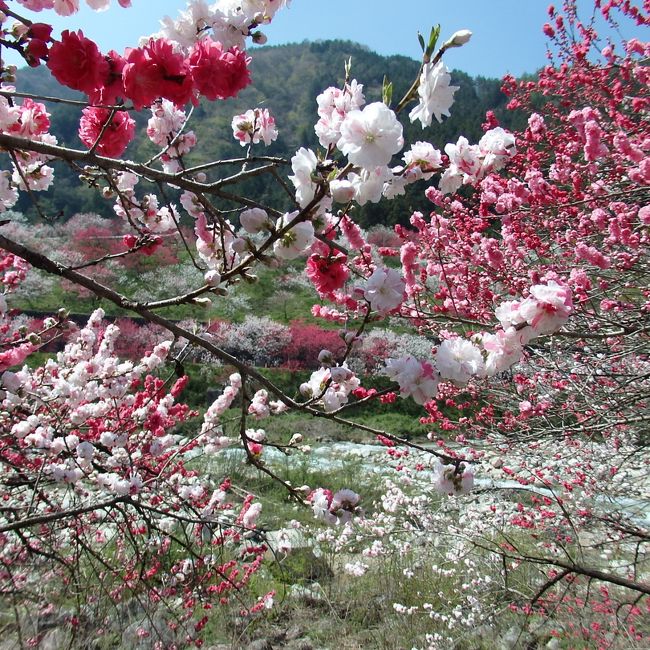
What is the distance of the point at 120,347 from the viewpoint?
12.4 m

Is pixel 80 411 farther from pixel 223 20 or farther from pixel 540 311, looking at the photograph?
pixel 540 311

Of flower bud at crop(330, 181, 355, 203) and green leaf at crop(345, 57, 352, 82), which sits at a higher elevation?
green leaf at crop(345, 57, 352, 82)

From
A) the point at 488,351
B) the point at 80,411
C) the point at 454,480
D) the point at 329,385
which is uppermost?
the point at 488,351

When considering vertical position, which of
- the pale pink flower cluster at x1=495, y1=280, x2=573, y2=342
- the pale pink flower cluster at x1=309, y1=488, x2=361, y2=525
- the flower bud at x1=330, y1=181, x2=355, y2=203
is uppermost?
the flower bud at x1=330, y1=181, x2=355, y2=203

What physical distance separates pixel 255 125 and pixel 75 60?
106cm

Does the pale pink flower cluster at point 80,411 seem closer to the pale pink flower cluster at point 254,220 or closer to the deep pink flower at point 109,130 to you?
the deep pink flower at point 109,130

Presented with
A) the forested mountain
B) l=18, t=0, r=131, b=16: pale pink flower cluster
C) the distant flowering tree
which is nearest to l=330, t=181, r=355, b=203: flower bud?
the distant flowering tree

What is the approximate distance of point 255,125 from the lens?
6.63 feet

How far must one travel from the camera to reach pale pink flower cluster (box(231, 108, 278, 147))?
79.0 inches

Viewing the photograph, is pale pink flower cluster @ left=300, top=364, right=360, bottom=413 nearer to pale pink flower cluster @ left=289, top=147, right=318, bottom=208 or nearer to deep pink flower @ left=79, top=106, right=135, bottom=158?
pale pink flower cluster @ left=289, top=147, right=318, bottom=208

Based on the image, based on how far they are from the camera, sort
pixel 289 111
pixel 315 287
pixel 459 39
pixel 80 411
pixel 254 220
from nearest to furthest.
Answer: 1. pixel 459 39
2. pixel 254 220
3. pixel 315 287
4. pixel 80 411
5. pixel 289 111

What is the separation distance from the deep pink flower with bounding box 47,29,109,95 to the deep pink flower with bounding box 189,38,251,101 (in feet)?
0.70

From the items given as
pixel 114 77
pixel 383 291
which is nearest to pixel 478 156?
pixel 383 291

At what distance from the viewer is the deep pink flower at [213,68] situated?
1.13 metres
